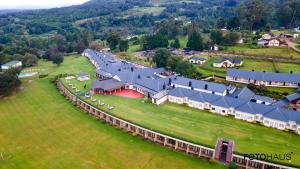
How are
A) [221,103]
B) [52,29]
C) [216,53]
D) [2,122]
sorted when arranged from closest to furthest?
[221,103] → [2,122] → [216,53] → [52,29]

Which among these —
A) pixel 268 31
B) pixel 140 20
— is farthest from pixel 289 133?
pixel 140 20

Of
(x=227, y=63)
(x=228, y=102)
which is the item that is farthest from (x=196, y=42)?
(x=228, y=102)

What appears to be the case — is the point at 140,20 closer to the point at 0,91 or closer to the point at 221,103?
the point at 0,91

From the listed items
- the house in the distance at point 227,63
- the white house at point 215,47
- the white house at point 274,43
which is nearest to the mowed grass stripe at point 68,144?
the house in the distance at point 227,63

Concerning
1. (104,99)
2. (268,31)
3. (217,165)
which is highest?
(268,31)

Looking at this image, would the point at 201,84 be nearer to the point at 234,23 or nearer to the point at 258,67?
the point at 258,67

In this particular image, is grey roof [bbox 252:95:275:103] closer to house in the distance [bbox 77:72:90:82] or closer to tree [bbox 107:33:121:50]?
house in the distance [bbox 77:72:90:82]
